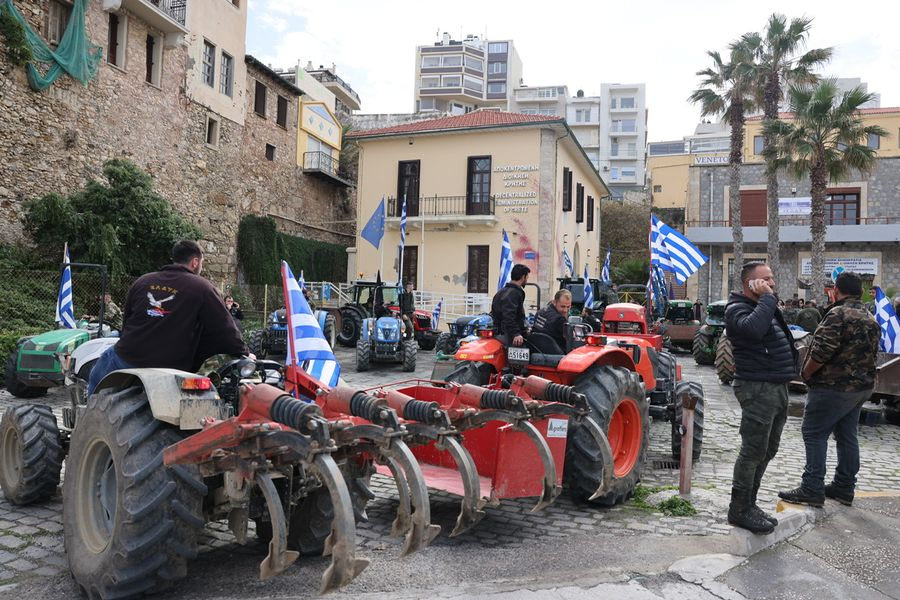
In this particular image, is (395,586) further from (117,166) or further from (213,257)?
(213,257)

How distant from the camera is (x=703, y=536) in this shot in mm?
4512

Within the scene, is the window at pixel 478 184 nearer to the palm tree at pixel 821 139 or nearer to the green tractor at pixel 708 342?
the palm tree at pixel 821 139

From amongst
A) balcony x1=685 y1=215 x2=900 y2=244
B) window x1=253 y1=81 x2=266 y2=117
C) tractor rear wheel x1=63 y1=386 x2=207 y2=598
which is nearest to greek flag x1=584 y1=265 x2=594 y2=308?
tractor rear wheel x1=63 y1=386 x2=207 y2=598

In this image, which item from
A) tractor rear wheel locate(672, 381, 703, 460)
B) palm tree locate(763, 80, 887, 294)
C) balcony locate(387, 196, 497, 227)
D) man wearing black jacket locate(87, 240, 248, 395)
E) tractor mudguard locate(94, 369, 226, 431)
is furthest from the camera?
balcony locate(387, 196, 497, 227)

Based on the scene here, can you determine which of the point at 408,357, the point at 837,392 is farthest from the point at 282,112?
the point at 837,392

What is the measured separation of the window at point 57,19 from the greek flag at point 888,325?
→ 67.6 ft

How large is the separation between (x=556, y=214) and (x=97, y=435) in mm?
23402

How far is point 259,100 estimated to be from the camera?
2839cm

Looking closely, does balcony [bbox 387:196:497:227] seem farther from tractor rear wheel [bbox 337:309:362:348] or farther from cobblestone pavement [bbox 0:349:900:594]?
cobblestone pavement [bbox 0:349:900:594]

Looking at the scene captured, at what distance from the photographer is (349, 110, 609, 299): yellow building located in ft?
82.3

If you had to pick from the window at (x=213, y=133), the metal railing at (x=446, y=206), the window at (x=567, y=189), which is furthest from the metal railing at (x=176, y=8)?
the window at (x=567, y=189)

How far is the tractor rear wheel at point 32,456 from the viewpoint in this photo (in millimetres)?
4770

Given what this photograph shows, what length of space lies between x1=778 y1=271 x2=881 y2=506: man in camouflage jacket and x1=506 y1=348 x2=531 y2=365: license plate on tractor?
6.98ft

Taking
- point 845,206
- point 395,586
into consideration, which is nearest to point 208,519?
point 395,586
